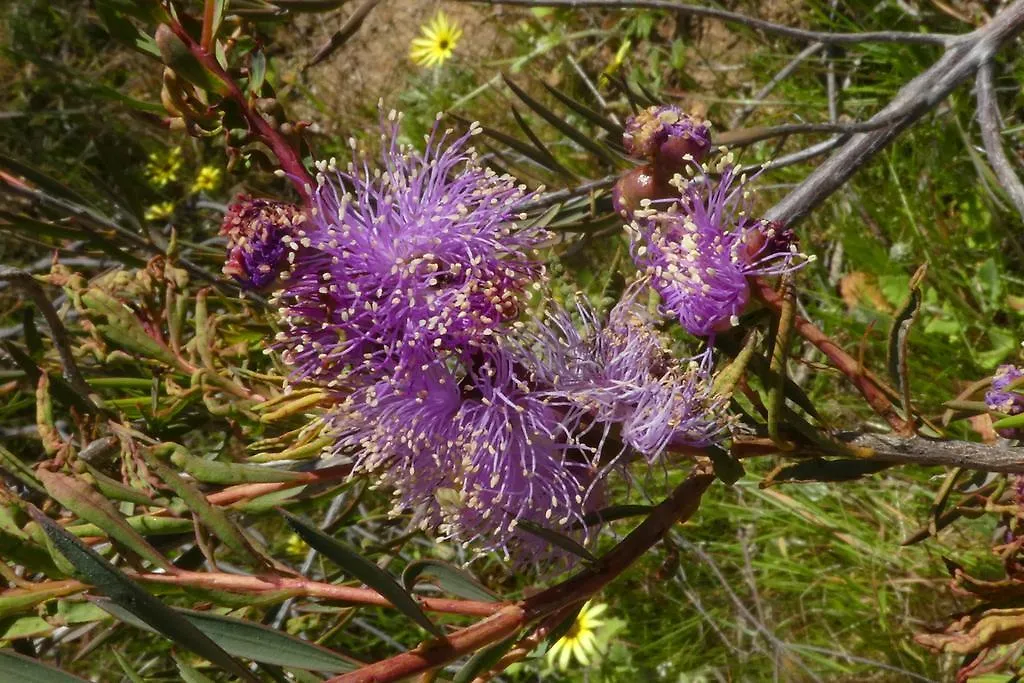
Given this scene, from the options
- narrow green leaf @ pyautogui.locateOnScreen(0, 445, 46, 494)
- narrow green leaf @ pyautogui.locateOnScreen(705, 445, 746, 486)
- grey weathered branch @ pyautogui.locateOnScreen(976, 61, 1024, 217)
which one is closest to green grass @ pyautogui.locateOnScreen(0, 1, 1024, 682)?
grey weathered branch @ pyautogui.locateOnScreen(976, 61, 1024, 217)

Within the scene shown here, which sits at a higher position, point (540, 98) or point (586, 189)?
point (540, 98)

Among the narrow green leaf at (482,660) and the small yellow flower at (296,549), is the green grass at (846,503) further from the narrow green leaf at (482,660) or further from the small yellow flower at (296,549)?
the narrow green leaf at (482,660)

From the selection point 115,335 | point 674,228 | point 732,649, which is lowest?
point 732,649

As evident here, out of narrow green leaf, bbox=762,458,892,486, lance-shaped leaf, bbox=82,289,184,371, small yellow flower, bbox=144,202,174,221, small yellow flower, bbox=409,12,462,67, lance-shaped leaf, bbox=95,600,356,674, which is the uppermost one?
small yellow flower, bbox=144,202,174,221

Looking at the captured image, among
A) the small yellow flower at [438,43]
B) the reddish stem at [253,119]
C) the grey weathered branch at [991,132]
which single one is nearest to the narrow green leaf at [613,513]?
the reddish stem at [253,119]

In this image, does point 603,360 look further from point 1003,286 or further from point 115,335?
point 1003,286

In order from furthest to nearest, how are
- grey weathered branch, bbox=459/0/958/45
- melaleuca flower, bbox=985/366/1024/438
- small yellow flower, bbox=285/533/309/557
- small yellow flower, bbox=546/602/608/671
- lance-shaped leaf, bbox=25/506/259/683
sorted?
small yellow flower, bbox=285/533/309/557 < small yellow flower, bbox=546/602/608/671 < grey weathered branch, bbox=459/0/958/45 < melaleuca flower, bbox=985/366/1024/438 < lance-shaped leaf, bbox=25/506/259/683

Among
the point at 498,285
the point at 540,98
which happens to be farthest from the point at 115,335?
the point at 540,98

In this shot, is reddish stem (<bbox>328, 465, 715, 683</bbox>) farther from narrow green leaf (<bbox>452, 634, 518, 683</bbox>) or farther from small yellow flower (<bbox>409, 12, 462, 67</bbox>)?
small yellow flower (<bbox>409, 12, 462, 67</bbox>)

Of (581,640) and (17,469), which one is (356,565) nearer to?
(17,469)
